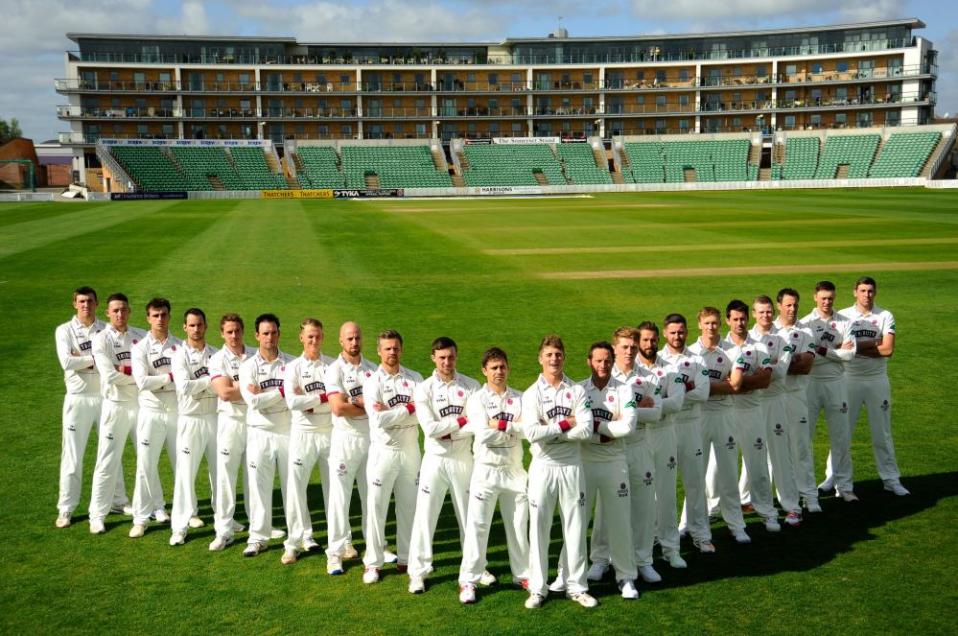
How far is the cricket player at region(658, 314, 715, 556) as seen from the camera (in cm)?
837

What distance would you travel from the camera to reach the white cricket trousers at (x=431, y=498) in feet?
25.6

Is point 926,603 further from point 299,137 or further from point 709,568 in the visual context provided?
point 299,137

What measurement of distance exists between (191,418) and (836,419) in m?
7.21

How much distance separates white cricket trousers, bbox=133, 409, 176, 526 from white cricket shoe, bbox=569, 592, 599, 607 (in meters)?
4.54

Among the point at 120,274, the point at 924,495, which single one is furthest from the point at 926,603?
the point at 120,274

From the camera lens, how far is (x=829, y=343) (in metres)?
9.82

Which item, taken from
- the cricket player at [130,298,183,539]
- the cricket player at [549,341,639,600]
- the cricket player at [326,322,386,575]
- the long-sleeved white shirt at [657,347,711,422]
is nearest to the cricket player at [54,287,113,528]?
the cricket player at [130,298,183,539]

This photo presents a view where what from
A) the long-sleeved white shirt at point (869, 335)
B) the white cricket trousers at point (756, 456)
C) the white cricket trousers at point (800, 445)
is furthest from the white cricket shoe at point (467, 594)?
the long-sleeved white shirt at point (869, 335)

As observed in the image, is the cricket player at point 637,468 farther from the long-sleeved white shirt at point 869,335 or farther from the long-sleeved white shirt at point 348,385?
the long-sleeved white shirt at point 869,335

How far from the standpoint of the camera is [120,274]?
25.1m

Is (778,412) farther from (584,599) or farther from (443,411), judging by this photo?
(443,411)

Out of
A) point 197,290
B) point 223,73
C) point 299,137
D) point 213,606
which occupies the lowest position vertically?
point 213,606

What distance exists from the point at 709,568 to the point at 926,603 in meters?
1.82

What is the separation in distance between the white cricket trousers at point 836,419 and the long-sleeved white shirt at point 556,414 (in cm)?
359
